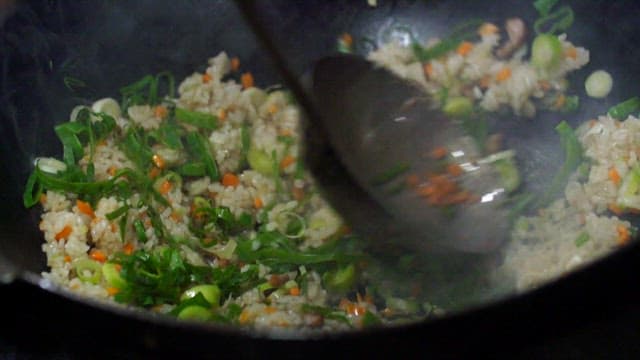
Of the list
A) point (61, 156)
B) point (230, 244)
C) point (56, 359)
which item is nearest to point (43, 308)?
point (56, 359)

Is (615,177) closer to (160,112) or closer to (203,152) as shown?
(203,152)

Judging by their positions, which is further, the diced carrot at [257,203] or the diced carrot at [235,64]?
the diced carrot at [235,64]

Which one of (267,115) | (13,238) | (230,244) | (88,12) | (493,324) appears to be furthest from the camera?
(267,115)

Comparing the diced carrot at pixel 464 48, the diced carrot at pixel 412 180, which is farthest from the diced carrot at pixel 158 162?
the diced carrot at pixel 464 48

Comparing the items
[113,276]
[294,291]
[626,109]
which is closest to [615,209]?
[626,109]

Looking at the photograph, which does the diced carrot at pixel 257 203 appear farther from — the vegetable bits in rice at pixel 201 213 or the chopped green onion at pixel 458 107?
the chopped green onion at pixel 458 107

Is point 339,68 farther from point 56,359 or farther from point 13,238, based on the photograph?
point 56,359

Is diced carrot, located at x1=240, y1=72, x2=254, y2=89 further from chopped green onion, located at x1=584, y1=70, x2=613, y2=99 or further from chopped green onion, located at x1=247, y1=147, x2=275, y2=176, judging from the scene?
chopped green onion, located at x1=584, y1=70, x2=613, y2=99
